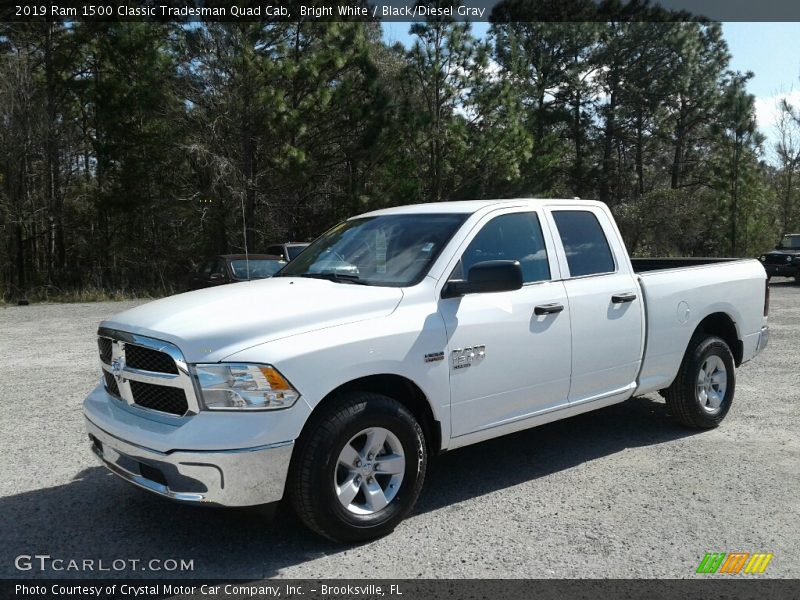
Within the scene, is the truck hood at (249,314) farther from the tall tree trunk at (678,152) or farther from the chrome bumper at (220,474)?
the tall tree trunk at (678,152)

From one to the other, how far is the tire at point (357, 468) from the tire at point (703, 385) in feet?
9.05

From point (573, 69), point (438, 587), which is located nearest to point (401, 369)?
point (438, 587)

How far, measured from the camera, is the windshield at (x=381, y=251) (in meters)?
4.38

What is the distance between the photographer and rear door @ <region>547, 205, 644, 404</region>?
15.9 feet

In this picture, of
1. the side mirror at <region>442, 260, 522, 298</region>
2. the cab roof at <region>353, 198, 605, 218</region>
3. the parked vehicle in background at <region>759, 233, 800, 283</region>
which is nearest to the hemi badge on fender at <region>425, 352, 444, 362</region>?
the side mirror at <region>442, 260, 522, 298</region>

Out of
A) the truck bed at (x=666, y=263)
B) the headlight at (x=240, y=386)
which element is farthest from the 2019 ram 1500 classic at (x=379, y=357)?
the truck bed at (x=666, y=263)

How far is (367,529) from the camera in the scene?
381cm

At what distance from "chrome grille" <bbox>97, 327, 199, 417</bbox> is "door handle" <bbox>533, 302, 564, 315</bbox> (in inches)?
88.7

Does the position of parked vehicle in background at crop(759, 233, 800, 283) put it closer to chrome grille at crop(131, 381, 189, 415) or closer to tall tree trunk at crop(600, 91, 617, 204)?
tall tree trunk at crop(600, 91, 617, 204)

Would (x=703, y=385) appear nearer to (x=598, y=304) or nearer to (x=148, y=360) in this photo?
(x=598, y=304)

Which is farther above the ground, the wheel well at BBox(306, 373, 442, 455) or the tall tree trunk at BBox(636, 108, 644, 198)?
the tall tree trunk at BBox(636, 108, 644, 198)

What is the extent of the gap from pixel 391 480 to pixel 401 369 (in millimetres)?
649

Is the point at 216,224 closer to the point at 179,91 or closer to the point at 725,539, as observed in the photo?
the point at 179,91

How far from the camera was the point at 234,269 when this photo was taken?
14375mm
